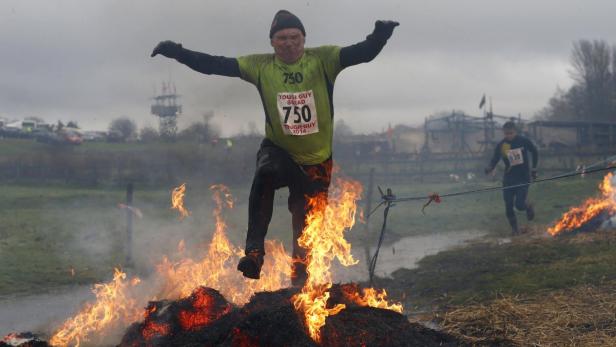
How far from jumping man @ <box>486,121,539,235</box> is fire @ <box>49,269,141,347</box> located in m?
8.07

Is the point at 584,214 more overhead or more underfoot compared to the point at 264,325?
more underfoot

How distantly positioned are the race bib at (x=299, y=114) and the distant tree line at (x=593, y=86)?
48.4 metres

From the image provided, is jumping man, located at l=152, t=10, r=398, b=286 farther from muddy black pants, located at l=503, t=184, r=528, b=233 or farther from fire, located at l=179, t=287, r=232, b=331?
muddy black pants, located at l=503, t=184, r=528, b=233

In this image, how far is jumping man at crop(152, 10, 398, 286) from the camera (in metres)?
5.18

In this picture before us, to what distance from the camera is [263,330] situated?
4023 mm

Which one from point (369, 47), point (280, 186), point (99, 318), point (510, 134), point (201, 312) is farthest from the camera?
point (510, 134)

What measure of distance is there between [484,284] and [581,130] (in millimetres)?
36687

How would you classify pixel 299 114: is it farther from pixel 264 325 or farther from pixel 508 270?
pixel 508 270

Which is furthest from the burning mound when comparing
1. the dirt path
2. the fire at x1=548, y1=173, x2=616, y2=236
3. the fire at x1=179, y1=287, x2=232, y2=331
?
the fire at x1=548, y1=173, x2=616, y2=236

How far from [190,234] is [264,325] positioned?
9009mm

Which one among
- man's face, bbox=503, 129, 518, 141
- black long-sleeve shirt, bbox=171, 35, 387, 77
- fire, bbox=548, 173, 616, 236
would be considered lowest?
fire, bbox=548, 173, 616, 236

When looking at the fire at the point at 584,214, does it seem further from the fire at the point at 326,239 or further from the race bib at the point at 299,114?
the race bib at the point at 299,114

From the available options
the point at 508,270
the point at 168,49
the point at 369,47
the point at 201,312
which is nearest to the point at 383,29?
the point at 369,47

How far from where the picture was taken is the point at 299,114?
526cm
